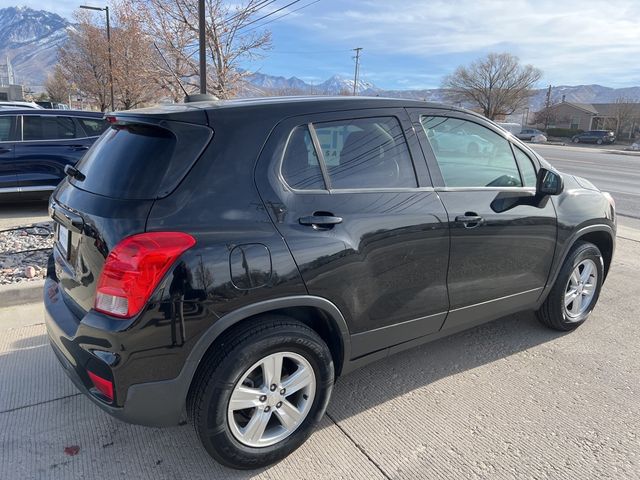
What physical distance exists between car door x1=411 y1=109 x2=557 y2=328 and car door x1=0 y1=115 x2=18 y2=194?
7523 millimetres

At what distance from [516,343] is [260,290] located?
2.50 m

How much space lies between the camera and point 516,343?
3.83 meters

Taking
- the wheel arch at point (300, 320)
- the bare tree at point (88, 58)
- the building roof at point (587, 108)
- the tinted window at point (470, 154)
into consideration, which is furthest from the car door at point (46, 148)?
the building roof at point (587, 108)

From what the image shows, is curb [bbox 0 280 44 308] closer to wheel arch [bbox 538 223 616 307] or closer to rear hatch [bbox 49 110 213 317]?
rear hatch [bbox 49 110 213 317]

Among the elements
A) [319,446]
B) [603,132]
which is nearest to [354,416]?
[319,446]

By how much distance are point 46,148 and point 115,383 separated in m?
7.41

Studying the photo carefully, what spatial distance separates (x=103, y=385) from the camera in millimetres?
2150

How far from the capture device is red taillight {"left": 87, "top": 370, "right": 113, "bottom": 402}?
83.7 inches

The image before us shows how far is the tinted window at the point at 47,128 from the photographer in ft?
26.5

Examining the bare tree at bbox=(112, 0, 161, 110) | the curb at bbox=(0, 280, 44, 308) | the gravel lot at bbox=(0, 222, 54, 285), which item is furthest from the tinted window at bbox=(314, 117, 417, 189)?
the bare tree at bbox=(112, 0, 161, 110)

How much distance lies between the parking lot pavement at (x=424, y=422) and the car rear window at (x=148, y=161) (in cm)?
138

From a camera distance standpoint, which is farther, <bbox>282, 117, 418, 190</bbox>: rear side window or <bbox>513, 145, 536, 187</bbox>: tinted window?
<bbox>513, 145, 536, 187</bbox>: tinted window

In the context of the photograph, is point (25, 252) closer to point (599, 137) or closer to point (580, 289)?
point (580, 289)

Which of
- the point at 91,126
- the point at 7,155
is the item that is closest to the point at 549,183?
the point at 91,126
